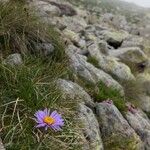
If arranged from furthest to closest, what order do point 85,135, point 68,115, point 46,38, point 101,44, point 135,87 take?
point 101,44, point 135,87, point 46,38, point 85,135, point 68,115

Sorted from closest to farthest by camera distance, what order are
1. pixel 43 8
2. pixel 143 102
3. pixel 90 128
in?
pixel 90 128, pixel 143 102, pixel 43 8

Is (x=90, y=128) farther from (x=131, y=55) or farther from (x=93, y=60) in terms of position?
(x=131, y=55)

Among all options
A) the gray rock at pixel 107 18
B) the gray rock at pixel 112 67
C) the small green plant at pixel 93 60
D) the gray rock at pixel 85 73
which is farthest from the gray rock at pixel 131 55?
the gray rock at pixel 107 18

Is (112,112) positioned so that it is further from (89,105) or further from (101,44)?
(101,44)

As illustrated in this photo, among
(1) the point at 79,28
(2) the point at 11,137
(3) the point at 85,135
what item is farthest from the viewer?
(1) the point at 79,28

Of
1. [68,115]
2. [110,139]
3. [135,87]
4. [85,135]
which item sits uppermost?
[68,115]

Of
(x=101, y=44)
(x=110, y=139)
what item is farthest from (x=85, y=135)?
(x=101, y=44)

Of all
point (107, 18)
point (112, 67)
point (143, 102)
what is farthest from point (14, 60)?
point (107, 18)
